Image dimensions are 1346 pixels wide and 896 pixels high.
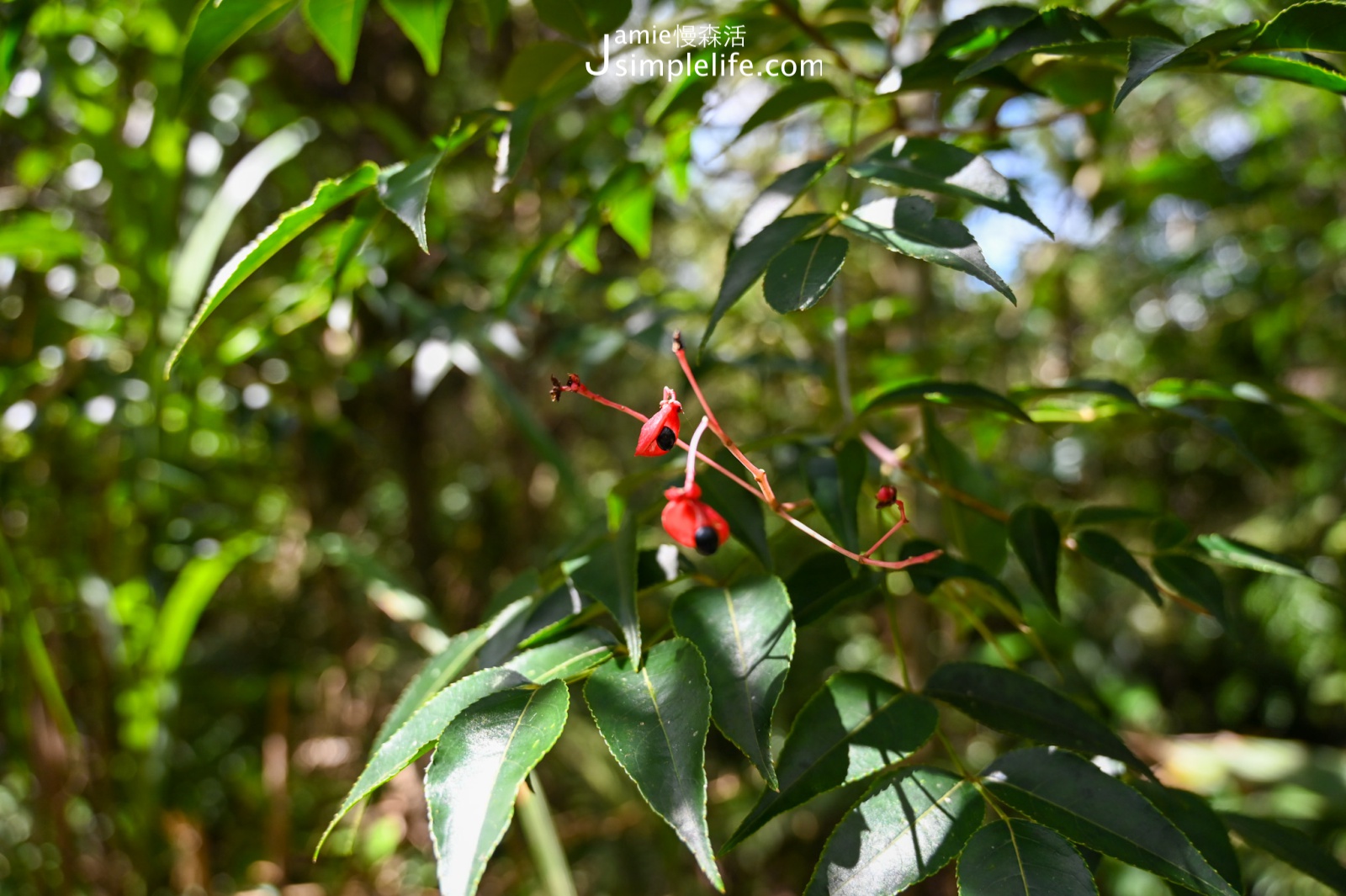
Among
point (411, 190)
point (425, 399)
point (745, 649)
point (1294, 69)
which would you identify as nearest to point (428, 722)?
point (745, 649)

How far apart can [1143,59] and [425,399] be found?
1049 mm

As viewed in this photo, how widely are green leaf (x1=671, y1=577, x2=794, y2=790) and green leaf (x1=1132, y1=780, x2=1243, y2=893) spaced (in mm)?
183

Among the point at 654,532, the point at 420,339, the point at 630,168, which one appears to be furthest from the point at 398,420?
the point at 630,168

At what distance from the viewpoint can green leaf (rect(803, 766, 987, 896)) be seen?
0.31 meters

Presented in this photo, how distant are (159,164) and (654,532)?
38.9 inches

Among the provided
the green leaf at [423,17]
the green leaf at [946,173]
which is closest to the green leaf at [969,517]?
the green leaf at [946,173]

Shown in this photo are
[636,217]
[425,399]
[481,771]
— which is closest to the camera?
[481,771]

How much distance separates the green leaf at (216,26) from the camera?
0.44 m

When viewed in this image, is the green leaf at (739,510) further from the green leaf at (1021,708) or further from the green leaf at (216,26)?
the green leaf at (216,26)

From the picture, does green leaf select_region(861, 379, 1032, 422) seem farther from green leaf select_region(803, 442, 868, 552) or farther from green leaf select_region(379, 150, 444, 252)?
green leaf select_region(379, 150, 444, 252)

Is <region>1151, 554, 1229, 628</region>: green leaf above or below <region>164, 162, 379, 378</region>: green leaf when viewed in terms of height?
below

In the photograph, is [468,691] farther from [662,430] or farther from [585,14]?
[585,14]

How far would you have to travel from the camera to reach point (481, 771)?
0.28 metres

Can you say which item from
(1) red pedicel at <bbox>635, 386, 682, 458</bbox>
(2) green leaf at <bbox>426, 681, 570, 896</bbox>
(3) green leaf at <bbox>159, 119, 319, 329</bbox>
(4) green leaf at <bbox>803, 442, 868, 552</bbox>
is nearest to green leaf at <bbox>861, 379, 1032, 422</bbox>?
(4) green leaf at <bbox>803, 442, 868, 552</bbox>
